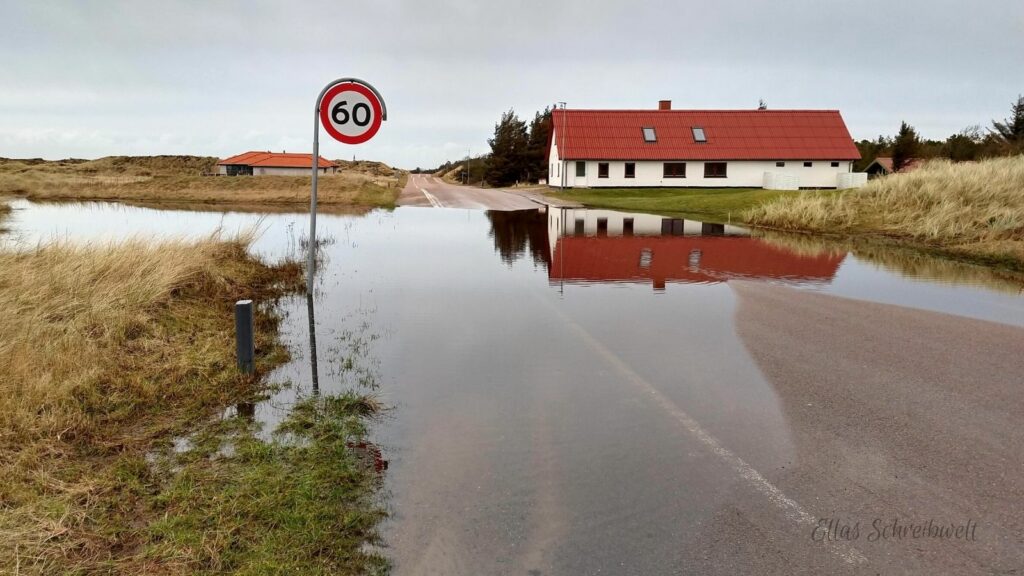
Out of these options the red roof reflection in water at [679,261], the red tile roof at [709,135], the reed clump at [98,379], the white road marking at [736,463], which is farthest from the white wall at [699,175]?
the white road marking at [736,463]

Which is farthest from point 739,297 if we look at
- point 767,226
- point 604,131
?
point 604,131

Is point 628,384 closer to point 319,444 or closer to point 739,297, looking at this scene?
point 319,444

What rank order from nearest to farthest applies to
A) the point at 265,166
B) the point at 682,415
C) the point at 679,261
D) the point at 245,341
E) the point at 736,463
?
the point at 736,463 → the point at 682,415 → the point at 245,341 → the point at 679,261 → the point at 265,166

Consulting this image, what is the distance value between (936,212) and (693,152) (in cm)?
3181

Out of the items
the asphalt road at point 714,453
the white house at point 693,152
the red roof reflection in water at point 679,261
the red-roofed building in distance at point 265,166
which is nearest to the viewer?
the asphalt road at point 714,453

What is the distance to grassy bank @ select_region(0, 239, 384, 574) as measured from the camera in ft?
10.7

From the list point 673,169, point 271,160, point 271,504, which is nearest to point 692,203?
point 673,169

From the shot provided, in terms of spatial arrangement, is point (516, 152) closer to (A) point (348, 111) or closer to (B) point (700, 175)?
(B) point (700, 175)

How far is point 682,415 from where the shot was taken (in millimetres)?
5195

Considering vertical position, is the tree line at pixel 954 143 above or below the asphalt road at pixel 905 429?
above

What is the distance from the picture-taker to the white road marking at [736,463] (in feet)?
11.2

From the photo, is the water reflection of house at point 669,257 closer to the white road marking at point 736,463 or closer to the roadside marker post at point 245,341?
the white road marking at point 736,463

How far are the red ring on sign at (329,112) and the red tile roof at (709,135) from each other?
39.6m

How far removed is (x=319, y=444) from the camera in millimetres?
4570
